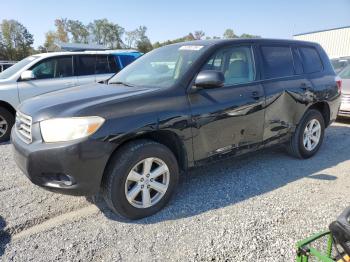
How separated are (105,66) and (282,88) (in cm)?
480

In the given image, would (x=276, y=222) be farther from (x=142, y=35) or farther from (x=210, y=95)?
(x=142, y=35)

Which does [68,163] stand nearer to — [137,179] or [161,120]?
[137,179]

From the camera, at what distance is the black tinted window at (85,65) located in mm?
7285

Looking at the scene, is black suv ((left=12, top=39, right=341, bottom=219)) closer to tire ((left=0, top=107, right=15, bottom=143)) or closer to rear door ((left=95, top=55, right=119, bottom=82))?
tire ((left=0, top=107, right=15, bottom=143))

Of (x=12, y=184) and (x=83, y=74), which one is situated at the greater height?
(x=83, y=74)

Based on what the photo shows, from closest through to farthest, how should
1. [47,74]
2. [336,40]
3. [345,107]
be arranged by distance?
1. [47,74]
2. [345,107]
3. [336,40]

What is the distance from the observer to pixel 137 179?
305 cm

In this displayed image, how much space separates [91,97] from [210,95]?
4.12ft

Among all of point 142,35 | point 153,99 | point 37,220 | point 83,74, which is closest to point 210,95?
point 153,99

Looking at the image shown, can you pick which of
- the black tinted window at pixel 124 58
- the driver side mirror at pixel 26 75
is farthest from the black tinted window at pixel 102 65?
the driver side mirror at pixel 26 75

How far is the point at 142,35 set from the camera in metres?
82.8

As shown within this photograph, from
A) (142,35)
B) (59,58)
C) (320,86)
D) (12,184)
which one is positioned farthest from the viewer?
(142,35)

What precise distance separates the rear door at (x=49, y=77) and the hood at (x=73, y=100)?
11.7 ft

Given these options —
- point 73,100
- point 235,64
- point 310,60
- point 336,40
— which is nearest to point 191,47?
point 235,64
